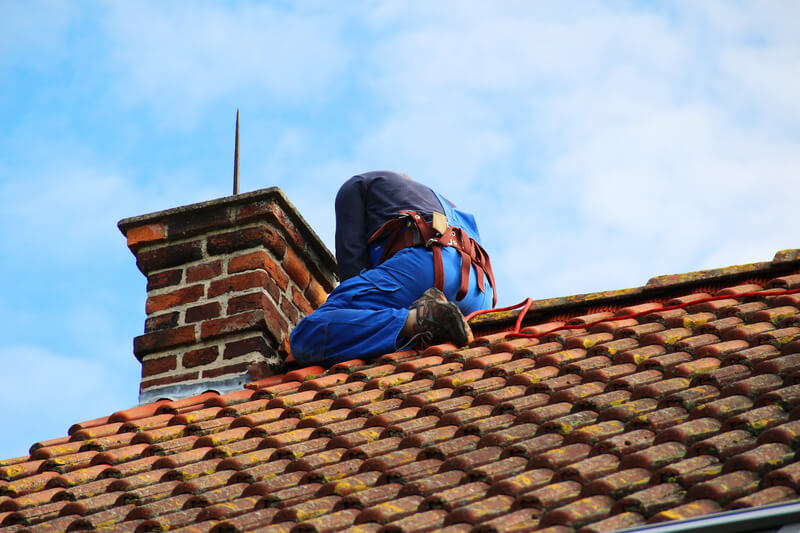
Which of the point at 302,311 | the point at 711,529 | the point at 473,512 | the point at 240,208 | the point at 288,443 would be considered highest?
the point at 240,208

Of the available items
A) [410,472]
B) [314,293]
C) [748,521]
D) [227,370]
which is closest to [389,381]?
[410,472]

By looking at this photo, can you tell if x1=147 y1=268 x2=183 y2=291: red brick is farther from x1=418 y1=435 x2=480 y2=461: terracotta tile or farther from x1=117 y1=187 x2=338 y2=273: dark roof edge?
x1=418 y1=435 x2=480 y2=461: terracotta tile

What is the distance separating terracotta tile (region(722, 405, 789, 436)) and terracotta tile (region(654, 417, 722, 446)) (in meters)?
0.04

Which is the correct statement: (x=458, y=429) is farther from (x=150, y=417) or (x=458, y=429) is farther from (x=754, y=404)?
(x=150, y=417)

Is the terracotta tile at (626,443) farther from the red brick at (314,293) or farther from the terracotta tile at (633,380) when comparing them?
the red brick at (314,293)

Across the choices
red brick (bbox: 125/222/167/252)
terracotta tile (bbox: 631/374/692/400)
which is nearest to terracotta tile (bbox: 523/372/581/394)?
terracotta tile (bbox: 631/374/692/400)

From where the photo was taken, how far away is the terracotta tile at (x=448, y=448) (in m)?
3.53

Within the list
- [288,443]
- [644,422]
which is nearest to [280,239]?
[288,443]

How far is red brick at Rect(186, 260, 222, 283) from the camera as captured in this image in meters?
5.49

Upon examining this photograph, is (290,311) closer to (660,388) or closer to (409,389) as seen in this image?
(409,389)

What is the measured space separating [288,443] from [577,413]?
103 cm

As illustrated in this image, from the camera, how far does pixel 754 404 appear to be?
3414mm

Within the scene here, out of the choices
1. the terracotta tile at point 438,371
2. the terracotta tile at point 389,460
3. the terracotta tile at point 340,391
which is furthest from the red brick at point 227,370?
the terracotta tile at point 389,460

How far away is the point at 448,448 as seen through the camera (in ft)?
11.7
